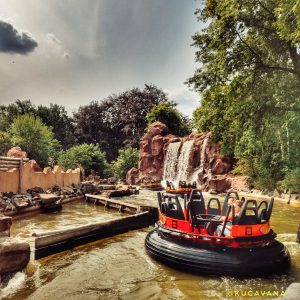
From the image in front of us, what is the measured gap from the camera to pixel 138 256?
340 inches

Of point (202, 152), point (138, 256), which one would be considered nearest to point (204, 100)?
point (138, 256)

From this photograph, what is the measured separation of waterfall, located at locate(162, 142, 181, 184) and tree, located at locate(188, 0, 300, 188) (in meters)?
21.5

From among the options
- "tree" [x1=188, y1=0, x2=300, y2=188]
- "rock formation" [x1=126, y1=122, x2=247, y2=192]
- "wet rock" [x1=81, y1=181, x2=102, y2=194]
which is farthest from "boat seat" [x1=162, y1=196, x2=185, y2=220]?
"rock formation" [x1=126, y1=122, x2=247, y2=192]

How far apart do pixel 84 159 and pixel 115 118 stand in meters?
22.4

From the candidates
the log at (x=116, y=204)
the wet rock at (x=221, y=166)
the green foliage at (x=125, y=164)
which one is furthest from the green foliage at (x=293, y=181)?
the green foliage at (x=125, y=164)

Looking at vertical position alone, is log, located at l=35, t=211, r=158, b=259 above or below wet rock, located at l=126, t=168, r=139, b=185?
below

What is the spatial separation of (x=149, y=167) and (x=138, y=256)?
33.0 m

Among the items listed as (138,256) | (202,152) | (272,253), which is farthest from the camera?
(202,152)

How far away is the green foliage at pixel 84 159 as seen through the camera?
1406 inches

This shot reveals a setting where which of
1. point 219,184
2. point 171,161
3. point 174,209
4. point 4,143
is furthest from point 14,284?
point 171,161

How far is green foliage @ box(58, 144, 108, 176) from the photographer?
3572 centimetres

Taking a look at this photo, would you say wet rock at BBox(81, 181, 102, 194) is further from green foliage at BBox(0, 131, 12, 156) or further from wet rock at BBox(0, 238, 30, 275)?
wet rock at BBox(0, 238, 30, 275)

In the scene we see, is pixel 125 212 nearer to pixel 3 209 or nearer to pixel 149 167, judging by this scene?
pixel 3 209

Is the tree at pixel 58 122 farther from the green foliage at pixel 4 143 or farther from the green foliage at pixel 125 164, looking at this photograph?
the green foliage at pixel 4 143
